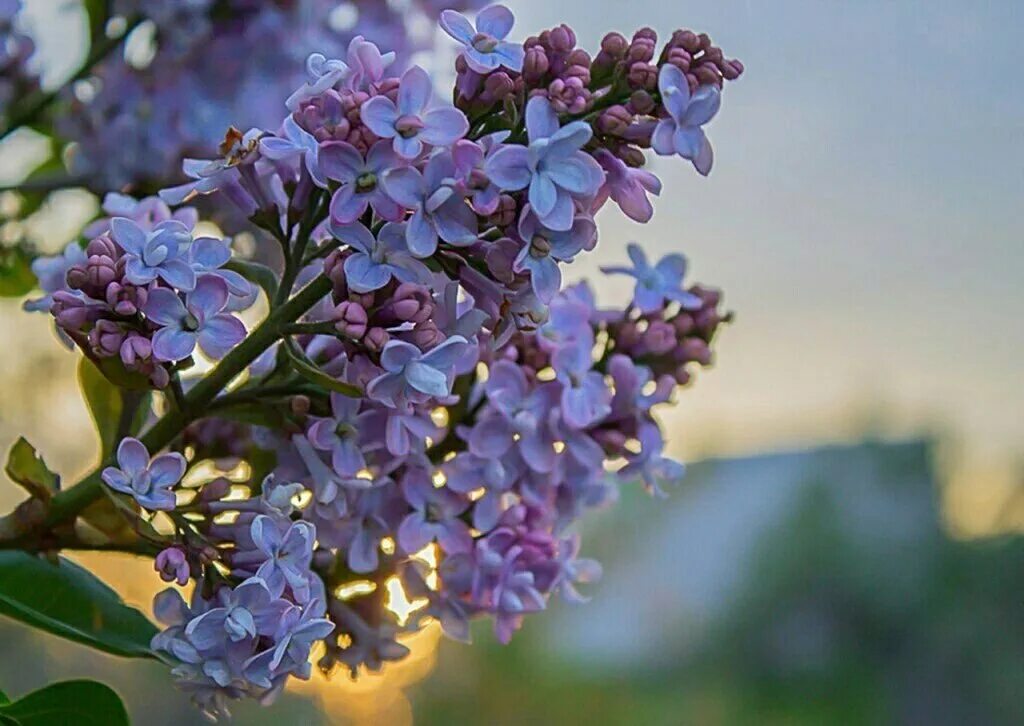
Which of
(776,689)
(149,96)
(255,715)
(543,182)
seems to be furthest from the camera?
(776,689)

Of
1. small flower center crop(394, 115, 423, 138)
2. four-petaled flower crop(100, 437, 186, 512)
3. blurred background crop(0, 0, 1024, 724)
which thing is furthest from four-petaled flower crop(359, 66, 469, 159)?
blurred background crop(0, 0, 1024, 724)

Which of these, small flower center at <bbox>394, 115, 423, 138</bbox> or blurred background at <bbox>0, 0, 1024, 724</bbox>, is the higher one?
blurred background at <bbox>0, 0, 1024, 724</bbox>

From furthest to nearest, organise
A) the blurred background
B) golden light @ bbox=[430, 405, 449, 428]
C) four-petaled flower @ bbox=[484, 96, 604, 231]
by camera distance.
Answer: the blurred background, golden light @ bbox=[430, 405, 449, 428], four-petaled flower @ bbox=[484, 96, 604, 231]

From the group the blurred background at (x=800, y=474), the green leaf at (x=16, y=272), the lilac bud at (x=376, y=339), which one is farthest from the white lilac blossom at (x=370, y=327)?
the blurred background at (x=800, y=474)

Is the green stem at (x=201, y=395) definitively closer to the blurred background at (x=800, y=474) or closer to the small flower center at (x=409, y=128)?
the small flower center at (x=409, y=128)

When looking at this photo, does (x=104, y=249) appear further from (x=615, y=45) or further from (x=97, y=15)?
(x=97, y=15)

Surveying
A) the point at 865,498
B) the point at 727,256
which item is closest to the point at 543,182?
the point at 727,256

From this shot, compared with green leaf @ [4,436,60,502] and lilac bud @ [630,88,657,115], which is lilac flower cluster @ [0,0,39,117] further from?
lilac bud @ [630,88,657,115]

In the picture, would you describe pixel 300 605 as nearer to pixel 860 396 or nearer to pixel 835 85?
pixel 835 85
